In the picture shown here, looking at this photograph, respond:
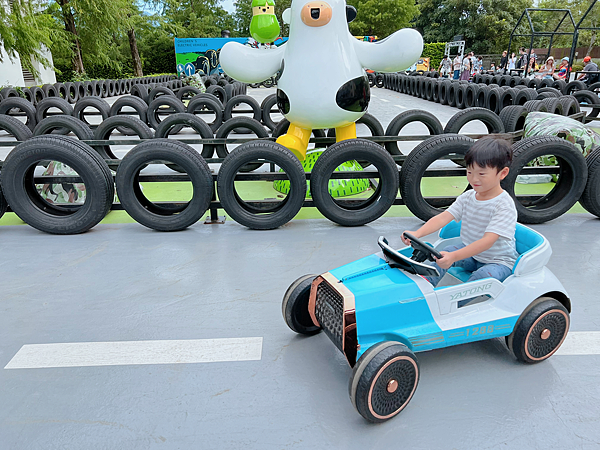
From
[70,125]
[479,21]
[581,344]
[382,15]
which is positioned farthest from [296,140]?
[479,21]

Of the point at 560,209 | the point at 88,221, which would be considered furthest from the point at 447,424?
the point at 88,221

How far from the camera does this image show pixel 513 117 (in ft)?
19.5

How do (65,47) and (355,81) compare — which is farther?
(65,47)

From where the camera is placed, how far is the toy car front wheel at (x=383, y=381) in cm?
175

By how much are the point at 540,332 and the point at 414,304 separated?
689mm

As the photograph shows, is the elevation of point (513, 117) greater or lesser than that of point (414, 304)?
greater

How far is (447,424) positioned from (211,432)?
1.00 meters

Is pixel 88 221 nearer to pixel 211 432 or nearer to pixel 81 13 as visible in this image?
pixel 211 432

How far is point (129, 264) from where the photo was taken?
132 inches

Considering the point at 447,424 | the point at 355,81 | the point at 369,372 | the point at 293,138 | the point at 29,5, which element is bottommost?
the point at 447,424

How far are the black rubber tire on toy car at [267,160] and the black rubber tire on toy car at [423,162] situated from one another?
3.11 ft

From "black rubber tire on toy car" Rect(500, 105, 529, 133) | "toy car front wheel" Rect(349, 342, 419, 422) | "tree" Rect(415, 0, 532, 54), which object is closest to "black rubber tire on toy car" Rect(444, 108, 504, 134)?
"black rubber tire on toy car" Rect(500, 105, 529, 133)

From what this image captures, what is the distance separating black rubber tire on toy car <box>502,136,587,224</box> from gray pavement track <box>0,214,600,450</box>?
0.76 m

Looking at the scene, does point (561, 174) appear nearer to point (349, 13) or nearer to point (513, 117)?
point (513, 117)
